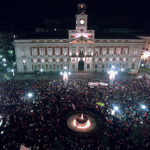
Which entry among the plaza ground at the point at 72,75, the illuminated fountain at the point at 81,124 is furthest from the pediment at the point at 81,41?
the illuminated fountain at the point at 81,124

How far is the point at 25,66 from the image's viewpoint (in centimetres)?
4422

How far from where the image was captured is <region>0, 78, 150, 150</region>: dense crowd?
1644cm

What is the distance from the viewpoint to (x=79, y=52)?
44219mm

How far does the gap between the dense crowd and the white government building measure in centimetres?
1370

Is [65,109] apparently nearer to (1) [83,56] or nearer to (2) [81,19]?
(1) [83,56]

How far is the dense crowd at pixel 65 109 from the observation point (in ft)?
53.9

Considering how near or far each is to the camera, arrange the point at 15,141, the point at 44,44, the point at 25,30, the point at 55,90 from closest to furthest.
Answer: the point at 15,141, the point at 55,90, the point at 44,44, the point at 25,30

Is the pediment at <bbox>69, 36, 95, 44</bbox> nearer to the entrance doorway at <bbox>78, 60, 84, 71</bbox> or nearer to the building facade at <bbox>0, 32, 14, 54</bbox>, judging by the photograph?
the entrance doorway at <bbox>78, 60, 84, 71</bbox>

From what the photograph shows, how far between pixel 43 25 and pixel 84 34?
103 ft

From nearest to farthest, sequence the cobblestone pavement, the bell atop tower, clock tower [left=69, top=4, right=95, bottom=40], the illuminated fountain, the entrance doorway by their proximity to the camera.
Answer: the illuminated fountain
the cobblestone pavement
the bell atop tower
clock tower [left=69, top=4, right=95, bottom=40]
the entrance doorway

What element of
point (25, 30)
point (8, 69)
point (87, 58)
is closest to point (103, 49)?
point (87, 58)

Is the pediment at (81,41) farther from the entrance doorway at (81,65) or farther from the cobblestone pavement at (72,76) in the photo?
the cobblestone pavement at (72,76)

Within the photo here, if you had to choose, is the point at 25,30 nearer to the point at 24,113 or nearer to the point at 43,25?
the point at 43,25

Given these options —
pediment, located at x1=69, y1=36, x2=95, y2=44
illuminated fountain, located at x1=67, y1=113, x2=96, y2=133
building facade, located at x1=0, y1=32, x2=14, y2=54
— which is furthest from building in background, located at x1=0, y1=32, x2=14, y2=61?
illuminated fountain, located at x1=67, y1=113, x2=96, y2=133
